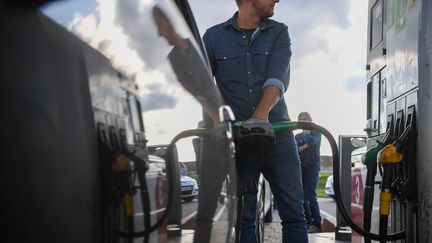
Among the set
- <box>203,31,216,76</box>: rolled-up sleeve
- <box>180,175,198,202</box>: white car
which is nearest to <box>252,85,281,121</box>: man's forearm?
<box>203,31,216,76</box>: rolled-up sleeve

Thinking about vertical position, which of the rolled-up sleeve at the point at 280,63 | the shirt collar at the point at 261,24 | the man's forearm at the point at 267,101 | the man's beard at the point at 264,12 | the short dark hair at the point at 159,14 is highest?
the man's beard at the point at 264,12

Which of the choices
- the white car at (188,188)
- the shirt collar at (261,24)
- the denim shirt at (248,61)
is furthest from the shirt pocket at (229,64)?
the white car at (188,188)

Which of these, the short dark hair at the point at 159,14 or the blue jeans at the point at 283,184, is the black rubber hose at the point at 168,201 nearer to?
the short dark hair at the point at 159,14

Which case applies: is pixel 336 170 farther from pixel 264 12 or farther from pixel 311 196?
pixel 311 196

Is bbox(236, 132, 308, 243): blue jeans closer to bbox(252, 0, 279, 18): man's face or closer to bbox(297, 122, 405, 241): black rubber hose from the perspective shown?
bbox(297, 122, 405, 241): black rubber hose

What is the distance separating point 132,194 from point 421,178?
168cm

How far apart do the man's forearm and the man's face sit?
0.48 meters

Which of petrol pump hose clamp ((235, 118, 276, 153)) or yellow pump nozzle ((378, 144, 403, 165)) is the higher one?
petrol pump hose clamp ((235, 118, 276, 153))

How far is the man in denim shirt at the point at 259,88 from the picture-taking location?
2.85 metres

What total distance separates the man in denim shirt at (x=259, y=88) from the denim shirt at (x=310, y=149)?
13.7 feet

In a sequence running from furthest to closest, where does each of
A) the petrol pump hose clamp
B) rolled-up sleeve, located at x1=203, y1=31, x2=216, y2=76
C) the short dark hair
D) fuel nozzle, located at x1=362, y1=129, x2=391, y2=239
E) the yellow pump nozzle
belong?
rolled-up sleeve, located at x1=203, y1=31, x2=216, y2=76, fuel nozzle, located at x1=362, y1=129, x2=391, y2=239, the yellow pump nozzle, the petrol pump hose clamp, the short dark hair

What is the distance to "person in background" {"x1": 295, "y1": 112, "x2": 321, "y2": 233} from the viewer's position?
7.05m

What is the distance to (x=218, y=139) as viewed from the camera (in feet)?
5.83

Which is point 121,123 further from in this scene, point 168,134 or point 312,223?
point 312,223
